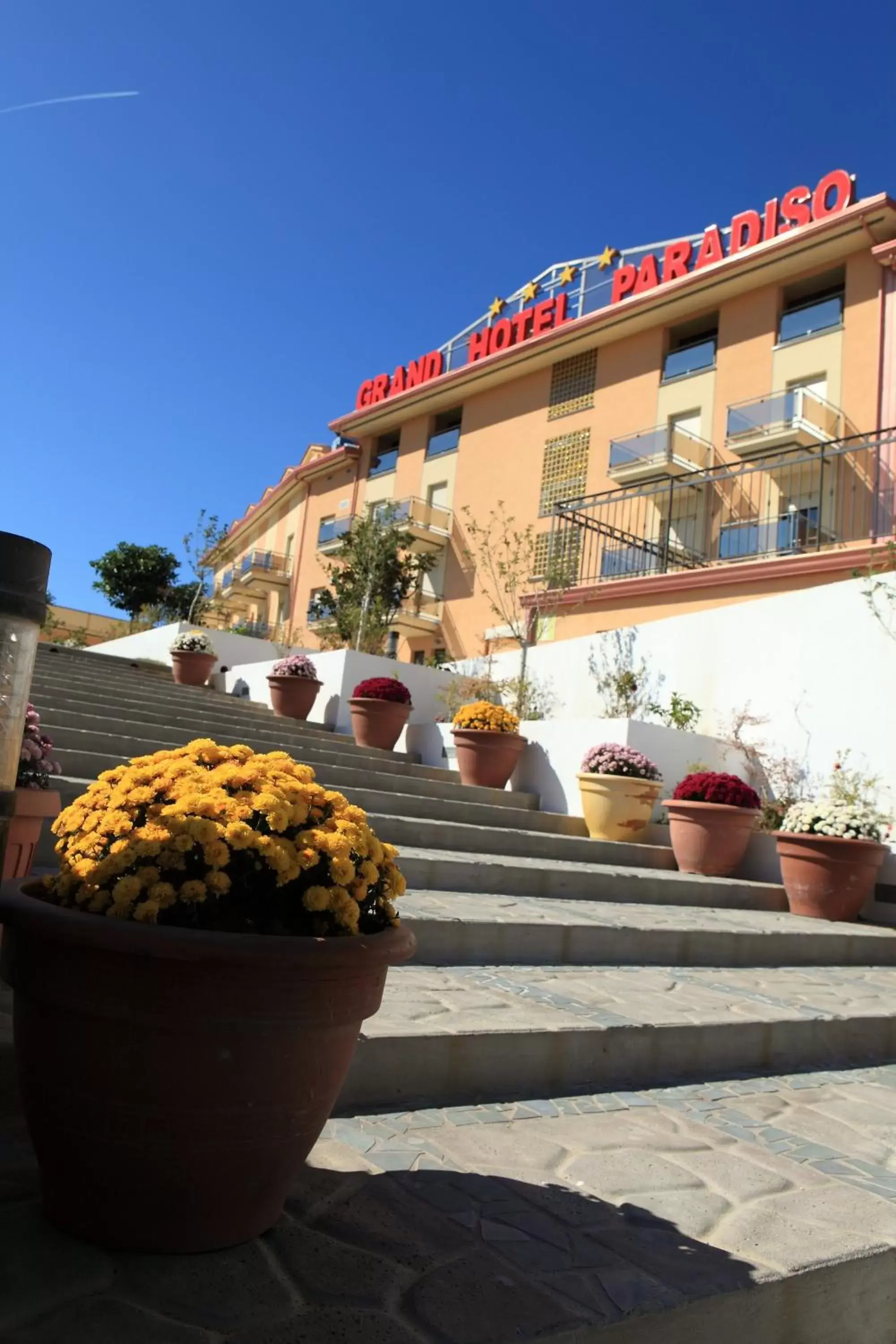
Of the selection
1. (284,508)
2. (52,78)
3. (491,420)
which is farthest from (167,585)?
(52,78)

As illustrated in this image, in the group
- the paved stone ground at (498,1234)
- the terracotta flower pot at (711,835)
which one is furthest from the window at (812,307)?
the paved stone ground at (498,1234)

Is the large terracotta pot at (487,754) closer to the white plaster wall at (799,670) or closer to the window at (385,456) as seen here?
the white plaster wall at (799,670)

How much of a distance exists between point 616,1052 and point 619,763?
14.6 feet

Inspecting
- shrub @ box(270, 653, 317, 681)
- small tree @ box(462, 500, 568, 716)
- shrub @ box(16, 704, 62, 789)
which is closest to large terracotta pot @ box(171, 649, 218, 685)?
shrub @ box(270, 653, 317, 681)

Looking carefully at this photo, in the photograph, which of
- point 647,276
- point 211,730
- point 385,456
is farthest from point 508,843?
point 385,456

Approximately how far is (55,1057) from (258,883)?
49cm

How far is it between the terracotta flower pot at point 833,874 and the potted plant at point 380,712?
4.36 m

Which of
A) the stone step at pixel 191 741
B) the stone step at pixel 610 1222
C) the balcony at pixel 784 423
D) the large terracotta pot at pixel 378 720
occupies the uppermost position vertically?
the balcony at pixel 784 423

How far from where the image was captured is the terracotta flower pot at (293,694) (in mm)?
10734

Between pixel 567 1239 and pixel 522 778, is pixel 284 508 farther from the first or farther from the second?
pixel 567 1239

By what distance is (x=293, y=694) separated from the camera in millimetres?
10781

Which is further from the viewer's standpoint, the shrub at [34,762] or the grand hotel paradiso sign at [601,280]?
the grand hotel paradiso sign at [601,280]

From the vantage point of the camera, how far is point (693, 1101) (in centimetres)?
331

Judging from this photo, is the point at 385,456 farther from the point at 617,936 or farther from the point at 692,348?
the point at 617,936
